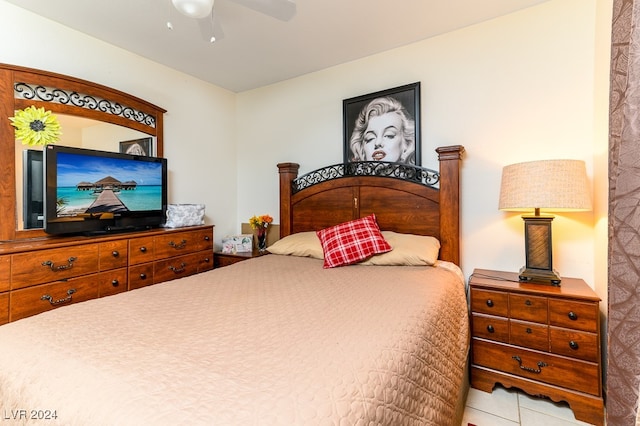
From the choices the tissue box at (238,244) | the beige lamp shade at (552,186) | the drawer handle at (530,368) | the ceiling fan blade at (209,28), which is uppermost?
the ceiling fan blade at (209,28)

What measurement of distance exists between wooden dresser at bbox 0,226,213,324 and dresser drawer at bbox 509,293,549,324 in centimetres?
243

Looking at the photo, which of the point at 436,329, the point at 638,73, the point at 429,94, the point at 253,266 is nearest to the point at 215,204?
the point at 253,266

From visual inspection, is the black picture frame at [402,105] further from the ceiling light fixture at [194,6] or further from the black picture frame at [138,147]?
the black picture frame at [138,147]

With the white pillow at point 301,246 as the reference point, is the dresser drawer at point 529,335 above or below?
below

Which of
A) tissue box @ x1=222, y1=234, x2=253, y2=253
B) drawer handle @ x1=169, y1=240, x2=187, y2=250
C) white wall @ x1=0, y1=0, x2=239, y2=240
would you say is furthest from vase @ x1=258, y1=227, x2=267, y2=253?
drawer handle @ x1=169, y1=240, x2=187, y2=250

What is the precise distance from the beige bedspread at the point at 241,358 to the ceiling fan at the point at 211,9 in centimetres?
138

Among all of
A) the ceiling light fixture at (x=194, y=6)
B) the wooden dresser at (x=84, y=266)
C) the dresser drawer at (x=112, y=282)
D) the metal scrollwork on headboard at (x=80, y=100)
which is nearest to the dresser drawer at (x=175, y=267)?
the wooden dresser at (x=84, y=266)

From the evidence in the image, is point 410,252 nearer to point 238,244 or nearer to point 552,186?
point 552,186

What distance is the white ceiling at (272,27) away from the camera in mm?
1975

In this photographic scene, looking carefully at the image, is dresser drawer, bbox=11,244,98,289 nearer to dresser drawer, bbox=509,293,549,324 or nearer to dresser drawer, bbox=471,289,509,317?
dresser drawer, bbox=471,289,509,317

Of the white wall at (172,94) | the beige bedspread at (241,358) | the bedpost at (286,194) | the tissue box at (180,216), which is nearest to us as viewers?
the beige bedspread at (241,358)

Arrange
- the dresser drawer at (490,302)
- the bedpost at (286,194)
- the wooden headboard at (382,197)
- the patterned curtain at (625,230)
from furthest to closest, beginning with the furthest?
the bedpost at (286,194) < the wooden headboard at (382,197) < the dresser drawer at (490,302) < the patterned curtain at (625,230)

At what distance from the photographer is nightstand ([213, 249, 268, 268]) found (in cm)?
286

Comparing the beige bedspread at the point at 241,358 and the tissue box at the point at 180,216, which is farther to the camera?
the tissue box at the point at 180,216
